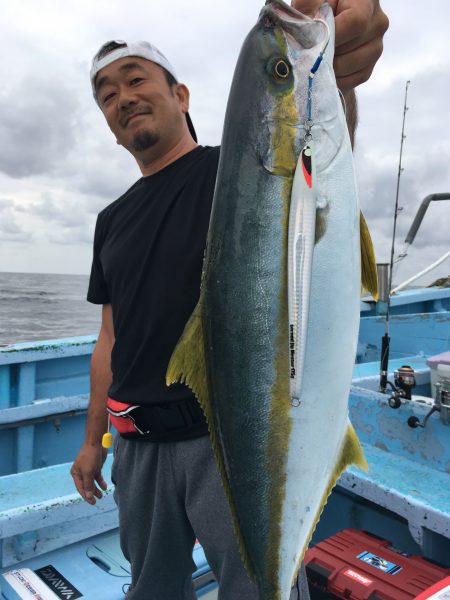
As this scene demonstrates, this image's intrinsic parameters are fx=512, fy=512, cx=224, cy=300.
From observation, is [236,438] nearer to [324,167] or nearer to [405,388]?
[324,167]

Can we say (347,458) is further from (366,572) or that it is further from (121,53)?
(121,53)

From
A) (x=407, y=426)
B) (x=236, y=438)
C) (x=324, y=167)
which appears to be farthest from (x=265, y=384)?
(x=407, y=426)

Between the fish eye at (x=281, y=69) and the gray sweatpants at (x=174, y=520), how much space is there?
4.24 feet

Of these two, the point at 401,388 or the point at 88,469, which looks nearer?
the point at 88,469

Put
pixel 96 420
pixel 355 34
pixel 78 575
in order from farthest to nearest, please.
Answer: pixel 78 575 < pixel 96 420 < pixel 355 34

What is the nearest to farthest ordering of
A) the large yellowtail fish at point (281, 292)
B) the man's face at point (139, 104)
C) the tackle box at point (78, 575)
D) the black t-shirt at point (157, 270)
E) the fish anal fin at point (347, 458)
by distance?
the large yellowtail fish at point (281, 292)
the fish anal fin at point (347, 458)
the black t-shirt at point (157, 270)
the man's face at point (139, 104)
the tackle box at point (78, 575)

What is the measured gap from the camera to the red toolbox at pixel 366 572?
272 cm

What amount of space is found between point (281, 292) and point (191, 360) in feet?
1.28

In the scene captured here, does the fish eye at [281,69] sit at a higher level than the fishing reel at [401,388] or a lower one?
higher

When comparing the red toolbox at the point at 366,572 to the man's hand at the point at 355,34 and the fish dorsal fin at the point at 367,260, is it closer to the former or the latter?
the fish dorsal fin at the point at 367,260

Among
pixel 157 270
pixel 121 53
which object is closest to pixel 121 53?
pixel 121 53

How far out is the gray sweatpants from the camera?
1.88 m

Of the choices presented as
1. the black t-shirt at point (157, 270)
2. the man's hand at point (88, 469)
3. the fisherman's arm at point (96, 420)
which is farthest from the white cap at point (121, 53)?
the man's hand at point (88, 469)

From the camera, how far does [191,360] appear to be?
1658 mm
